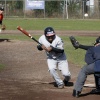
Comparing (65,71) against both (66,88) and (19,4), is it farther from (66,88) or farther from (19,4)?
(19,4)

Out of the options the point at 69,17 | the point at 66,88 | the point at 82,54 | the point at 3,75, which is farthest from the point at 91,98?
the point at 69,17

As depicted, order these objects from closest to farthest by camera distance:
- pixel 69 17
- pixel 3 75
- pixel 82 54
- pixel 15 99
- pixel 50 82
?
pixel 15 99, pixel 50 82, pixel 3 75, pixel 82 54, pixel 69 17

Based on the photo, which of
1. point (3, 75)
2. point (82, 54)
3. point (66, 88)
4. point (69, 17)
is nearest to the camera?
point (66, 88)

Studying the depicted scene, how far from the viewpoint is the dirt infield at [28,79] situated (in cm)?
957

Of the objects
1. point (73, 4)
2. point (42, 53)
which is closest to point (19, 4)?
point (73, 4)

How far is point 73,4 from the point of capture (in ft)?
192

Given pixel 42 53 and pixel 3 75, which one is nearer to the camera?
pixel 3 75

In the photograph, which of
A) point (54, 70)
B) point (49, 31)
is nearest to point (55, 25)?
point (54, 70)

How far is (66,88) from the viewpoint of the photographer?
10.6m

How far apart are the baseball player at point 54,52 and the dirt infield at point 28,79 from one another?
276 millimetres

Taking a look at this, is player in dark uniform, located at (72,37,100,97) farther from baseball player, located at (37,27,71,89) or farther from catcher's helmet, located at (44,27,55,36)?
catcher's helmet, located at (44,27,55,36)

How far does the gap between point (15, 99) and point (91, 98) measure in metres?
1.61

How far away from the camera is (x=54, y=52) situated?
35.1ft

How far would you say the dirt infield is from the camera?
9.57m
